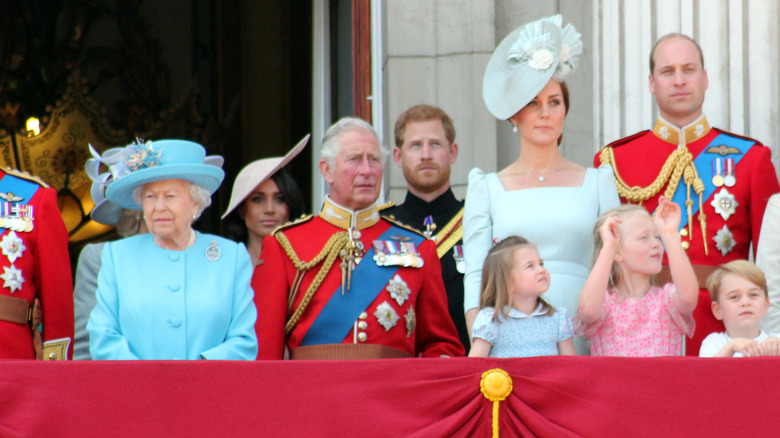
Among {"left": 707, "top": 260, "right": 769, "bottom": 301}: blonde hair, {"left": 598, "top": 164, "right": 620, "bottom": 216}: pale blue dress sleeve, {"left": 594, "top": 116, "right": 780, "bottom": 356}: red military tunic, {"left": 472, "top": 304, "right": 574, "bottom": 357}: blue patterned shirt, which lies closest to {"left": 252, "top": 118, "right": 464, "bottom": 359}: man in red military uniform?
{"left": 472, "top": 304, "right": 574, "bottom": 357}: blue patterned shirt

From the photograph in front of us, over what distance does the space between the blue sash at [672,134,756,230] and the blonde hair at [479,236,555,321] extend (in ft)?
2.67

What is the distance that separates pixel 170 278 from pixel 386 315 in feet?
2.37

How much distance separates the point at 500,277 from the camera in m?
4.03

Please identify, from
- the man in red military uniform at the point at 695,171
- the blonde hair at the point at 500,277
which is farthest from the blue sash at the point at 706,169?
the blonde hair at the point at 500,277

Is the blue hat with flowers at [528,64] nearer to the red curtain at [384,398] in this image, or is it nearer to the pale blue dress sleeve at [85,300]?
the red curtain at [384,398]

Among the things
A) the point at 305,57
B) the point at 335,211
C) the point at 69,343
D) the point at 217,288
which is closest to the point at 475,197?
the point at 335,211

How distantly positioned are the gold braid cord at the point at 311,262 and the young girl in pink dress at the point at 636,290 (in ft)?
2.93

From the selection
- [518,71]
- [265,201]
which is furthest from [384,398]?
[265,201]

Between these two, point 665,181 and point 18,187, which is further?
point 665,181

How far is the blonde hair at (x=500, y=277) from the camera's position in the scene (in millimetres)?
4008

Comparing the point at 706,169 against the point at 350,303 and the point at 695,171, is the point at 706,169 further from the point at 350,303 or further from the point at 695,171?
the point at 350,303

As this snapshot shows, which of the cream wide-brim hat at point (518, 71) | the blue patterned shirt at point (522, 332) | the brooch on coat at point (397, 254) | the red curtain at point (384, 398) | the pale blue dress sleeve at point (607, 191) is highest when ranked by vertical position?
the cream wide-brim hat at point (518, 71)

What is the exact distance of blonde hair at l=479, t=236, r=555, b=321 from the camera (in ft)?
13.1

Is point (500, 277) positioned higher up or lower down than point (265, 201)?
lower down
